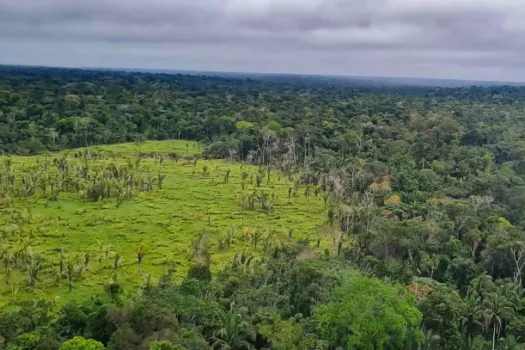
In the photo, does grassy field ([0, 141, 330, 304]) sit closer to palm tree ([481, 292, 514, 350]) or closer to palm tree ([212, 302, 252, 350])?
palm tree ([212, 302, 252, 350])

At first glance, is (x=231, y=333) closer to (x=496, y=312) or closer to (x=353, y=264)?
(x=353, y=264)

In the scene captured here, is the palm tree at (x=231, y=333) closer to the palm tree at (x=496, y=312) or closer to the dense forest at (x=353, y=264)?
the dense forest at (x=353, y=264)

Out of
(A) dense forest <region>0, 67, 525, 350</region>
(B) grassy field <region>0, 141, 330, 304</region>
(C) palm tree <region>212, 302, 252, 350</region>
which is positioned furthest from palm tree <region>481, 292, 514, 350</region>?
(B) grassy field <region>0, 141, 330, 304</region>

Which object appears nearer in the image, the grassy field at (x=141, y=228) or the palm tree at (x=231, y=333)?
the palm tree at (x=231, y=333)

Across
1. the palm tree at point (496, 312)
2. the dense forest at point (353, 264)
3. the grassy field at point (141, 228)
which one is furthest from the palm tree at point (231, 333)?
the palm tree at point (496, 312)

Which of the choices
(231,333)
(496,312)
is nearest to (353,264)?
(496,312)

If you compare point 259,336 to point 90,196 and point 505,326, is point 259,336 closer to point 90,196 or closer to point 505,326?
point 505,326

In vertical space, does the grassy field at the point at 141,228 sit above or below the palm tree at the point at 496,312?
below
